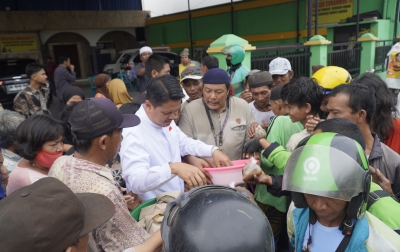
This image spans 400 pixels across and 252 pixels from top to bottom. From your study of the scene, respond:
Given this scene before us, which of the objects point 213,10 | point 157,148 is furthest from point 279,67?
point 213,10

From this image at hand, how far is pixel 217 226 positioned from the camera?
0.90 m

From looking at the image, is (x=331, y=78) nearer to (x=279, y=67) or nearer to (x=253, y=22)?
(x=279, y=67)

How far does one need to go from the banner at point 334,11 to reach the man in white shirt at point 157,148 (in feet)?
45.2

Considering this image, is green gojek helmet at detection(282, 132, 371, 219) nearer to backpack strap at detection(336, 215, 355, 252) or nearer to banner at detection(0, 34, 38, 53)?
backpack strap at detection(336, 215, 355, 252)

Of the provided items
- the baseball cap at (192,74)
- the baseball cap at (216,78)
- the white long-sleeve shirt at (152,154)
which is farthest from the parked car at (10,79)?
the white long-sleeve shirt at (152,154)

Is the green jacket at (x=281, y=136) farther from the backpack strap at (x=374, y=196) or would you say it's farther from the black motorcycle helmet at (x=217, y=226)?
the black motorcycle helmet at (x=217, y=226)

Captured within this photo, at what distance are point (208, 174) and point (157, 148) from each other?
0.48m

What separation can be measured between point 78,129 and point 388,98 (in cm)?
248

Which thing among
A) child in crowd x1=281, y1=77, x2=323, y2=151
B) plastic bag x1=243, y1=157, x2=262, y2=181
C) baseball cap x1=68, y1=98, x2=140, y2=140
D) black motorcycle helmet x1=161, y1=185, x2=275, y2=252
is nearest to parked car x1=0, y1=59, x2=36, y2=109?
baseball cap x1=68, y1=98, x2=140, y2=140

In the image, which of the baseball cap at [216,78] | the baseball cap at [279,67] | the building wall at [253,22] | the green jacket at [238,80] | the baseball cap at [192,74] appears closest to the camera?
the baseball cap at [216,78]

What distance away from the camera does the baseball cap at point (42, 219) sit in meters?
1.01

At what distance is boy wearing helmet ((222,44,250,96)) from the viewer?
4766 millimetres

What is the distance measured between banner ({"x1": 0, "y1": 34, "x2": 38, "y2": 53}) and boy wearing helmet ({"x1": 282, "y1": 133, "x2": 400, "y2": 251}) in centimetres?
1915

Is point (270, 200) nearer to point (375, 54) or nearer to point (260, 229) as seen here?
point (260, 229)
